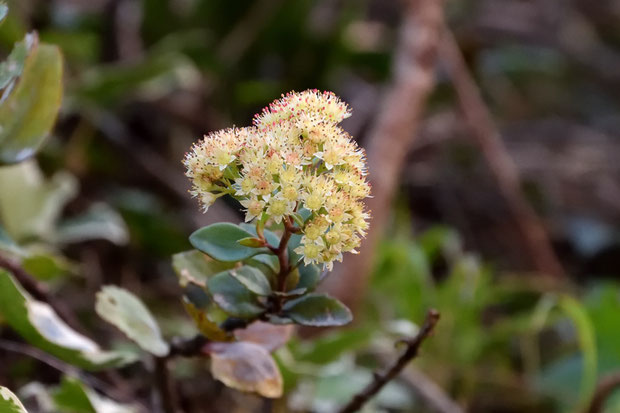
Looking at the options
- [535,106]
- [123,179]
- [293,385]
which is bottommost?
[293,385]

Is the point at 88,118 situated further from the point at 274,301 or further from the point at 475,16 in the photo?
the point at 475,16

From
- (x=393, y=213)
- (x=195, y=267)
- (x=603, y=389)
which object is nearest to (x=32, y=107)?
(x=195, y=267)

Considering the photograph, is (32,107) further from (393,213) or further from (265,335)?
(393,213)

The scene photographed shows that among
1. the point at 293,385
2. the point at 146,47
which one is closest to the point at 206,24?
the point at 146,47

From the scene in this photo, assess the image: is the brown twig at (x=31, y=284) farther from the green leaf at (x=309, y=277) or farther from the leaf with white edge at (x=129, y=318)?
the green leaf at (x=309, y=277)

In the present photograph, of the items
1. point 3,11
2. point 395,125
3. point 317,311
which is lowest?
point 317,311

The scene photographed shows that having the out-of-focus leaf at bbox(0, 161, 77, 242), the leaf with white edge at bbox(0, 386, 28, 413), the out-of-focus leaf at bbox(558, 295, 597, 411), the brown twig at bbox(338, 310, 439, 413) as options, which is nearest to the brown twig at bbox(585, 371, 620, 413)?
the out-of-focus leaf at bbox(558, 295, 597, 411)

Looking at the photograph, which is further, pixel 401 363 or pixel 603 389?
pixel 603 389
